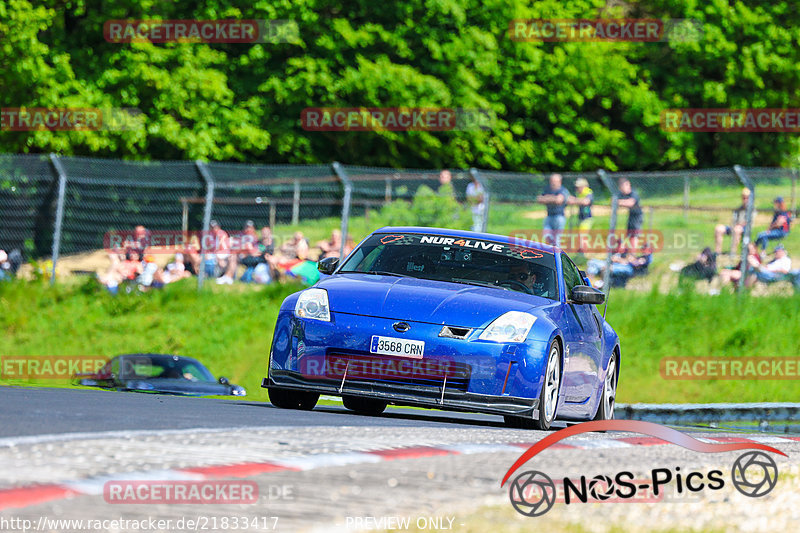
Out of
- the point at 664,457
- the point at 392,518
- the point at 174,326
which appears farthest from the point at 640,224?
the point at 392,518

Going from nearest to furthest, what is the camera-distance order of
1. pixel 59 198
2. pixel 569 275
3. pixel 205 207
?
pixel 569 275, pixel 59 198, pixel 205 207

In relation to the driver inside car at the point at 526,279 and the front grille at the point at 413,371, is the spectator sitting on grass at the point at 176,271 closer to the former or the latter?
the driver inside car at the point at 526,279

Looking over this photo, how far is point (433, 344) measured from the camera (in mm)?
9234

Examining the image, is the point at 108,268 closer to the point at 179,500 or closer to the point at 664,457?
the point at 664,457

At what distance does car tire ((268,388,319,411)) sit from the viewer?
10.1 m

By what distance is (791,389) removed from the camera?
18625 mm

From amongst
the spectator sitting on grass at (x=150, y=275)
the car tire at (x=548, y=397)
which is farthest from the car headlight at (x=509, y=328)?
the spectator sitting on grass at (x=150, y=275)

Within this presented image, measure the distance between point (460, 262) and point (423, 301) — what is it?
4.05 ft

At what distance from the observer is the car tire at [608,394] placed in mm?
11602

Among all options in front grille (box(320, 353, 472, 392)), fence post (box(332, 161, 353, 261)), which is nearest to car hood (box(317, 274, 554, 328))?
front grille (box(320, 353, 472, 392))

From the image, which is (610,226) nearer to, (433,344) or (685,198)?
(685,198)

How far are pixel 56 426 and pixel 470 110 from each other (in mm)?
28820

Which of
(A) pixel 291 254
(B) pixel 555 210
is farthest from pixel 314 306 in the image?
(A) pixel 291 254

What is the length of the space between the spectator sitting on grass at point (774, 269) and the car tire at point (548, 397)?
12589 mm
